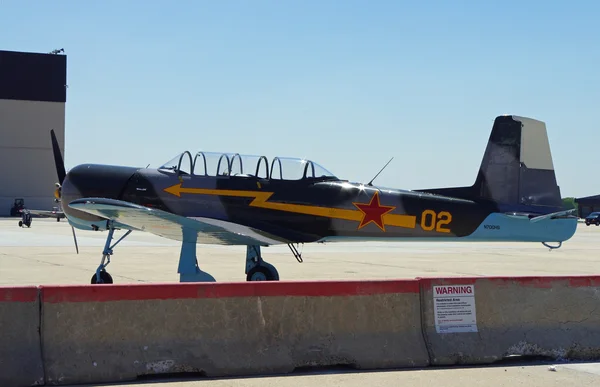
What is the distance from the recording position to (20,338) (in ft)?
19.1

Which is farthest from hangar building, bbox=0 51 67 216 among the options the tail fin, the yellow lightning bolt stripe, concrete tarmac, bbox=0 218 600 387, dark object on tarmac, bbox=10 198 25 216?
the tail fin

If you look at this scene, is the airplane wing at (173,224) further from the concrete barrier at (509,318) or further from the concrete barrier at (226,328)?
the concrete barrier at (509,318)

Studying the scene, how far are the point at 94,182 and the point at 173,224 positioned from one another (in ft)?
6.66

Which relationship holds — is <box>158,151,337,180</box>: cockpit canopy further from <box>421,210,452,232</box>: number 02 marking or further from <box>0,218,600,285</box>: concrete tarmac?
<box>0,218,600,285</box>: concrete tarmac

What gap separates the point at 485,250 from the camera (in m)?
24.2

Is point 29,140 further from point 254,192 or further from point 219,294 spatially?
point 219,294

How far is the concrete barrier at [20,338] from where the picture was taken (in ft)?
18.8

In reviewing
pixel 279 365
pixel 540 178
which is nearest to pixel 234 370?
pixel 279 365

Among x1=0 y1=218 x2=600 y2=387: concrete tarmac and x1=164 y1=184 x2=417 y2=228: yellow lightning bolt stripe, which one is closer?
x1=0 y1=218 x2=600 y2=387: concrete tarmac

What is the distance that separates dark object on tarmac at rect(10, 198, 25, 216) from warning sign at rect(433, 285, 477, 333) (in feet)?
232

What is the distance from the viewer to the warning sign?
682 centimetres

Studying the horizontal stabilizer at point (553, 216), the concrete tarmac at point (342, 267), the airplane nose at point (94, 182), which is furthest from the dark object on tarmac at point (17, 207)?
the horizontal stabilizer at point (553, 216)

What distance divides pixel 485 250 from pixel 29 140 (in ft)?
206

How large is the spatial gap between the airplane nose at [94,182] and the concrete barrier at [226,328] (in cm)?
691
